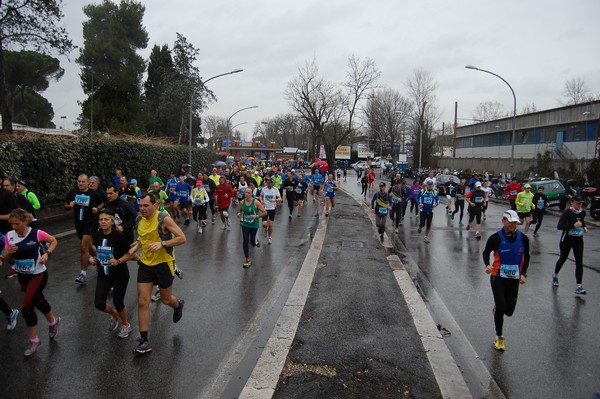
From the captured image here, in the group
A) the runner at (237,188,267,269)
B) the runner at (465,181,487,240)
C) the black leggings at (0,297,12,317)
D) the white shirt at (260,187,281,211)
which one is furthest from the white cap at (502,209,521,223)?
the runner at (465,181,487,240)

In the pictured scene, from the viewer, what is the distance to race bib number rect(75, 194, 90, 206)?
7395 millimetres

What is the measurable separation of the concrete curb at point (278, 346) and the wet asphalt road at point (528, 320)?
77.1 inches

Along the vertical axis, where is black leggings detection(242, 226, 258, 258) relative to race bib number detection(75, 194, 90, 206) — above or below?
below

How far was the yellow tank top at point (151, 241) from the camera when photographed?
4.97m

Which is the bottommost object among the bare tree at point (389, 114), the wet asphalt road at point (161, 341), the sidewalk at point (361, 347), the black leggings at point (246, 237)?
the wet asphalt road at point (161, 341)

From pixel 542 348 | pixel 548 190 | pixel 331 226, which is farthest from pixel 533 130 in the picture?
pixel 542 348

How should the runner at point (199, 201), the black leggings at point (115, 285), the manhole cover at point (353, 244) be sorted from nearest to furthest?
the black leggings at point (115, 285) → the manhole cover at point (353, 244) → the runner at point (199, 201)

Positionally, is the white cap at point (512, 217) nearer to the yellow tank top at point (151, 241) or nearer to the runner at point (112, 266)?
the yellow tank top at point (151, 241)

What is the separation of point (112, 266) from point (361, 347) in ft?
10.1

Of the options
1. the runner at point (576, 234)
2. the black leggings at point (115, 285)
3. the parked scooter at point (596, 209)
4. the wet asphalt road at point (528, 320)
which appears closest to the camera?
the wet asphalt road at point (528, 320)

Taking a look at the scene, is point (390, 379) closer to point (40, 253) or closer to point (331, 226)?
point (40, 253)

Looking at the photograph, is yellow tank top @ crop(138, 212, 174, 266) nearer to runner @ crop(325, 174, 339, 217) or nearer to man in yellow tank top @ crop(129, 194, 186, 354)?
man in yellow tank top @ crop(129, 194, 186, 354)

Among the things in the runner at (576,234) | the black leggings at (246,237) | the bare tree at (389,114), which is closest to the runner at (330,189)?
the black leggings at (246,237)

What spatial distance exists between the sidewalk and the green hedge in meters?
8.83
